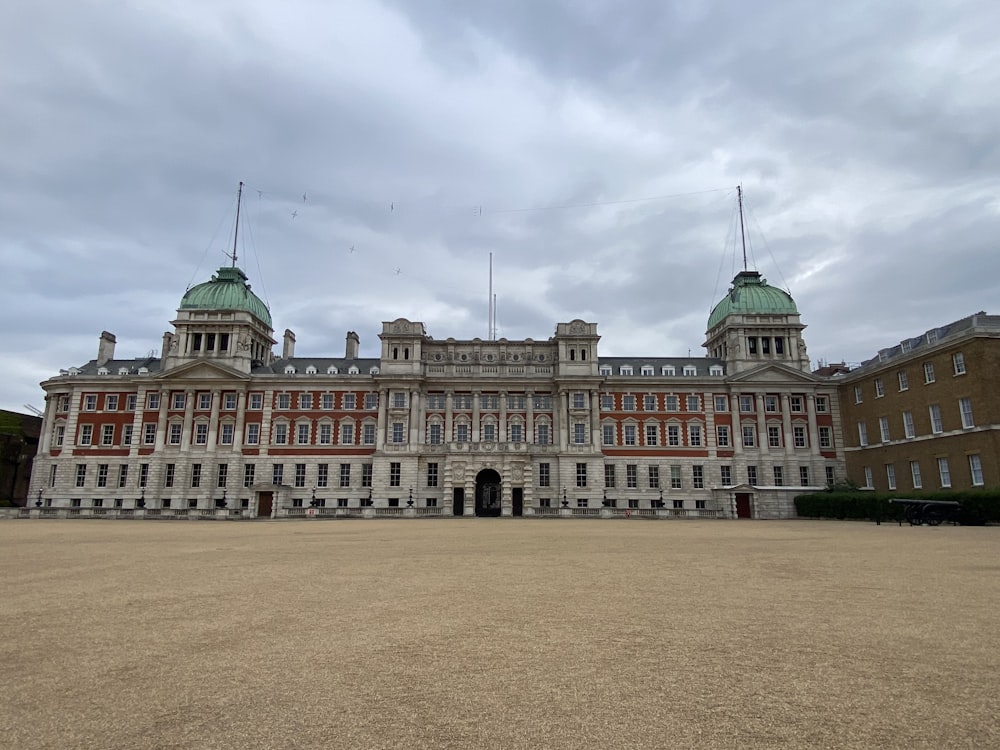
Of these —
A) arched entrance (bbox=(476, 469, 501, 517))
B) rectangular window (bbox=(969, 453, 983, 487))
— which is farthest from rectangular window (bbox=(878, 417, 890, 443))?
arched entrance (bbox=(476, 469, 501, 517))

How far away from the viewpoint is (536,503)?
62.2 m

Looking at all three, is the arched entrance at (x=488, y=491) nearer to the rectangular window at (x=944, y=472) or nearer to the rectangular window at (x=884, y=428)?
the rectangular window at (x=884, y=428)

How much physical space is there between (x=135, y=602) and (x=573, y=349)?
2247 inches

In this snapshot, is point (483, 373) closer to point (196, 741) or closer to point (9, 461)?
point (9, 461)

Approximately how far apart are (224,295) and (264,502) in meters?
23.9

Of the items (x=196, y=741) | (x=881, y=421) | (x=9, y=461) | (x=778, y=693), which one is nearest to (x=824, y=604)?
(x=778, y=693)

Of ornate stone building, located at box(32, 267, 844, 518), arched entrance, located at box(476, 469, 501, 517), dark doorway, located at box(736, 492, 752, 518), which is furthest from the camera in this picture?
arched entrance, located at box(476, 469, 501, 517)

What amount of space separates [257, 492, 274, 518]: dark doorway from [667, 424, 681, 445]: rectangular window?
4088 centimetres

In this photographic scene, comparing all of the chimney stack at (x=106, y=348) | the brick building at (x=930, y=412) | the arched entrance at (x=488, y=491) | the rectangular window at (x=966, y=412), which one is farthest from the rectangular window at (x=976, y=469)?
the chimney stack at (x=106, y=348)

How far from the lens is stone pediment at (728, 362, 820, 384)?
6462cm

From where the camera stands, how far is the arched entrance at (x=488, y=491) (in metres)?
64.0

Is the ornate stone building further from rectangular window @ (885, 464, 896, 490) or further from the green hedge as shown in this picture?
the green hedge

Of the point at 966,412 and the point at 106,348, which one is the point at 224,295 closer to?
the point at 106,348

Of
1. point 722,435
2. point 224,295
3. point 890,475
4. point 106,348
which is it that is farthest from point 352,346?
point 890,475
